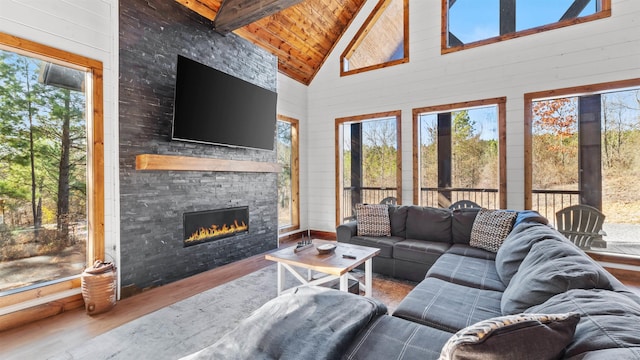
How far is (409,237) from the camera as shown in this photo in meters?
3.84

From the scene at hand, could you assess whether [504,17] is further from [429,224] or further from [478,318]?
[478,318]

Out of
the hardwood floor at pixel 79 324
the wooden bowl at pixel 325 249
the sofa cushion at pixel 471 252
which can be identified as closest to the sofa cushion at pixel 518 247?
the sofa cushion at pixel 471 252

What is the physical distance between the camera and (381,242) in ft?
12.0

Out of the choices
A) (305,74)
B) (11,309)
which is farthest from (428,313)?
(305,74)

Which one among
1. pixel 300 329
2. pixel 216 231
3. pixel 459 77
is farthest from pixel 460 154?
pixel 300 329

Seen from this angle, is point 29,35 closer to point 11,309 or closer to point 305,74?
point 11,309

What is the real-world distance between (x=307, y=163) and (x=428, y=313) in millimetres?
4566

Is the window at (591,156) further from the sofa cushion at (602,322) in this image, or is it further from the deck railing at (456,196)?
the sofa cushion at (602,322)

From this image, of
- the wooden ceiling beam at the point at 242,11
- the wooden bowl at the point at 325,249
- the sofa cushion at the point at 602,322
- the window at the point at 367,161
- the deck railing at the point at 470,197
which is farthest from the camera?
the window at the point at 367,161

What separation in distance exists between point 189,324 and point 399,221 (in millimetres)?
2738

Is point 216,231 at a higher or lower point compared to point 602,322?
lower

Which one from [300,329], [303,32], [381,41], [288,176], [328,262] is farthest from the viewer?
[288,176]

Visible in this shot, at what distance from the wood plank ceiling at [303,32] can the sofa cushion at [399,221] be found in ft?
11.0

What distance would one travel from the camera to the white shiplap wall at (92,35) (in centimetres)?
245
